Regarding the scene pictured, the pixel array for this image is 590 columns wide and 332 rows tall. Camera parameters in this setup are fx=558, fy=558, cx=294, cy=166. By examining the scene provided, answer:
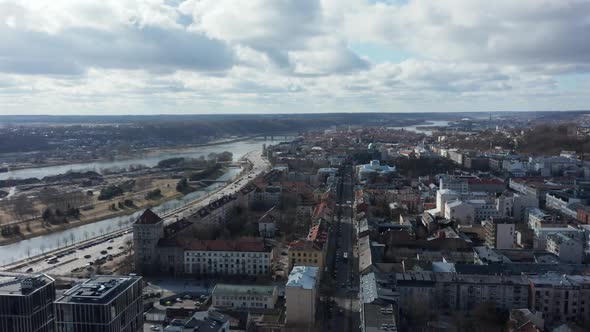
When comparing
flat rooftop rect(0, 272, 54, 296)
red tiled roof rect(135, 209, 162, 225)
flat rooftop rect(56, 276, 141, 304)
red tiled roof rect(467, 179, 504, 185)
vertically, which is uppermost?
flat rooftop rect(0, 272, 54, 296)

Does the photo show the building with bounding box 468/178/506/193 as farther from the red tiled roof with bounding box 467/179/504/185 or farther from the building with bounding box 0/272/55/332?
the building with bounding box 0/272/55/332

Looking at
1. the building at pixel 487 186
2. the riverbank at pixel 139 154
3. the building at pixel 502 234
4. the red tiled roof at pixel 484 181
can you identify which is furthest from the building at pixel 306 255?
the riverbank at pixel 139 154

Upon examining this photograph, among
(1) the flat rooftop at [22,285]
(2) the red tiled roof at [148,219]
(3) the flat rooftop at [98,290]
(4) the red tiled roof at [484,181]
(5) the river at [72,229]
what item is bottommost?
(5) the river at [72,229]

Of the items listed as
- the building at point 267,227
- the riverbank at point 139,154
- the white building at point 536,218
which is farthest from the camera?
the riverbank at point 139,154

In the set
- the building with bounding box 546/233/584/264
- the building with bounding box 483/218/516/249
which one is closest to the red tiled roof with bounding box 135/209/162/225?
the building with bounding box 483/218/516/249

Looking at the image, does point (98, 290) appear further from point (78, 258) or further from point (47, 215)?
point (47, 215)

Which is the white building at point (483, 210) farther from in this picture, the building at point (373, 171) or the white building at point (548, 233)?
the building at point (373, 171)

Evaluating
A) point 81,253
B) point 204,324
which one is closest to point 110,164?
point 81,253
